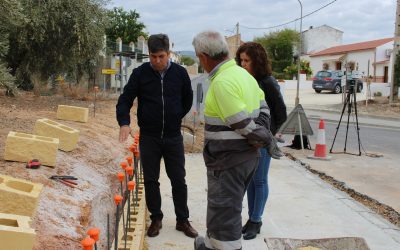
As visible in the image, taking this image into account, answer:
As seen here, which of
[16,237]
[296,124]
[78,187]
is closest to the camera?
[16,237]

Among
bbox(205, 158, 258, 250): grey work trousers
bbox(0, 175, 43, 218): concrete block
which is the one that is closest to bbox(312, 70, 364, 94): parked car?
bbox(205, 158, 258, 250): grey work trousers

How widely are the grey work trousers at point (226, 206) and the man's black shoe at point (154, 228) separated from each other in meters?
1.50

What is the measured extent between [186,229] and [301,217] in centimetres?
150

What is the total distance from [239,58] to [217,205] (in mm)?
1797

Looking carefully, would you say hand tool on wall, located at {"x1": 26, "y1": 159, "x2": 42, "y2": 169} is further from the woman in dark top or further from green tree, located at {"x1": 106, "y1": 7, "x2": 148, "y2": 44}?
green tree, located at {"x1": 106, "y1": 7, "x2": 148, "y2": 44}

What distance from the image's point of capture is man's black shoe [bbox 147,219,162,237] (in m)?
4.56

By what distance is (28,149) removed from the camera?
5.21m

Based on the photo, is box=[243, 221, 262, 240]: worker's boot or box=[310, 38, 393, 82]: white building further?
box=[310, 38, 393, 82]: white building

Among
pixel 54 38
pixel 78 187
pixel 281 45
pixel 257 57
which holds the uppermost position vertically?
pixel 281 45

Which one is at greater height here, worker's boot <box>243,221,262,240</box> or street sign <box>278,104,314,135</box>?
street sign <box>278,104,314,135</box>

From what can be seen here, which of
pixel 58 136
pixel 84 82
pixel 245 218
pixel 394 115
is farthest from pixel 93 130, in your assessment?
pixel 394 115

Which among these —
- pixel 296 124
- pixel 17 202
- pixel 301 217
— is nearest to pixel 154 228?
pixel 17 202

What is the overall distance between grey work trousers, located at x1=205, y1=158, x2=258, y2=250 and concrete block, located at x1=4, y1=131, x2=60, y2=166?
2.67 metres

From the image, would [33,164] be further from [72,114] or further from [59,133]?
[72,114]
